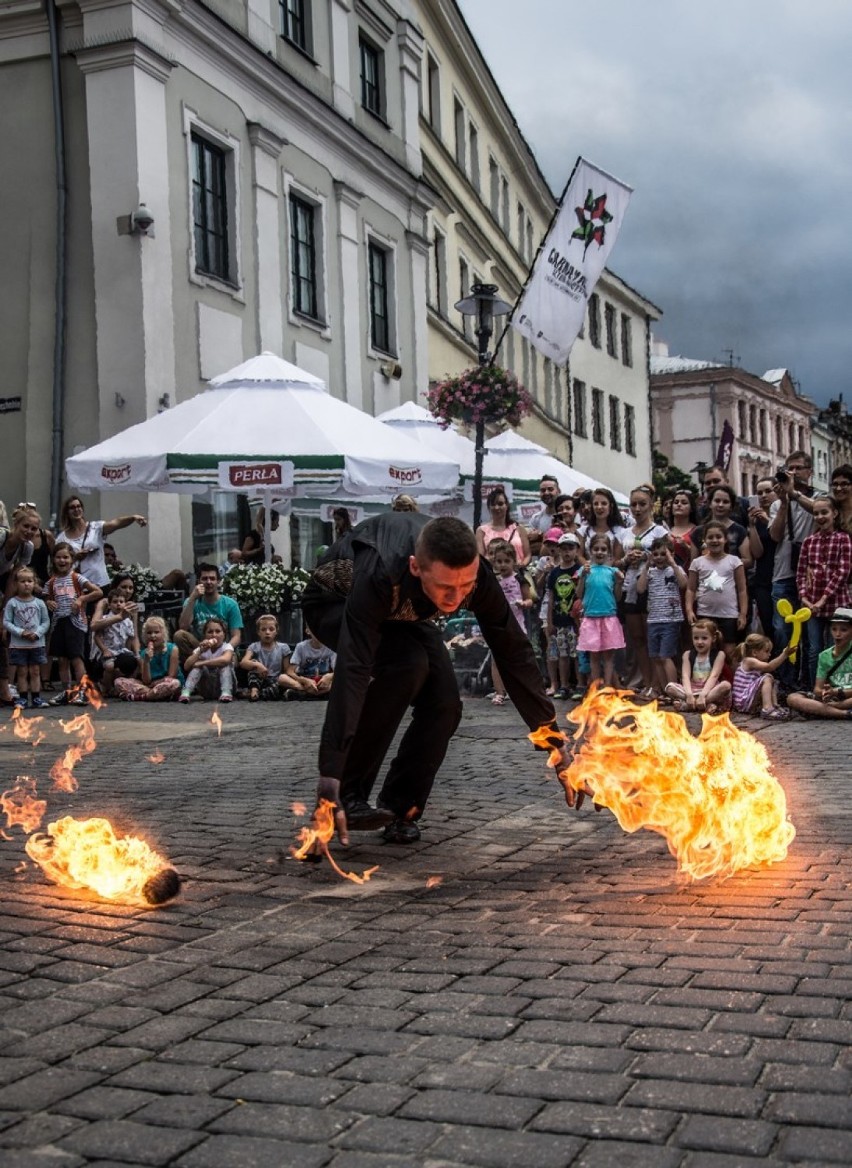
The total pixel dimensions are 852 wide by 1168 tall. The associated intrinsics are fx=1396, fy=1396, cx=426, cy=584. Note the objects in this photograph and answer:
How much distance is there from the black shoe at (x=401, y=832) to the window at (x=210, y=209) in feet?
49.2

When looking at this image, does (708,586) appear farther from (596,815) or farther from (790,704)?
(596,815)

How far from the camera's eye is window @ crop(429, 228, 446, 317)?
1261 inches

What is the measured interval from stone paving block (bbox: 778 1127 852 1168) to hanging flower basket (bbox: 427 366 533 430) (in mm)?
15807

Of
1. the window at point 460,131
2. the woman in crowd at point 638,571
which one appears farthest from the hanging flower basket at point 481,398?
the window at point 460,131

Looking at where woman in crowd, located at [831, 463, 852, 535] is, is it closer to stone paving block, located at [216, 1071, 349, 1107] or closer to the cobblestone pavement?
the cobblestone pavement

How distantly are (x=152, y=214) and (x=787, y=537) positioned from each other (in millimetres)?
10224

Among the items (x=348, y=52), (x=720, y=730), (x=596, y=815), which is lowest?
(x=596, y=815)

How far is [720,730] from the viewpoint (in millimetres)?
6027

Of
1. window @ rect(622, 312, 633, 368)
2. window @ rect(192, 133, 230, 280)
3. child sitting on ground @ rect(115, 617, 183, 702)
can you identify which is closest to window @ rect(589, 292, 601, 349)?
window @ rect(622, 312, 633, 368)

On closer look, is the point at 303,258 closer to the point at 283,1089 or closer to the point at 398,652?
the point at 398,652

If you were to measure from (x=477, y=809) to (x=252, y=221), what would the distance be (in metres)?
16.1

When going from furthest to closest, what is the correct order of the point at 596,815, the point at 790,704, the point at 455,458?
1. the point at 455,458
2. the point at 790,704
3. the point at 596,815

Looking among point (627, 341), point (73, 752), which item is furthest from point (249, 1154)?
point (627, 341)

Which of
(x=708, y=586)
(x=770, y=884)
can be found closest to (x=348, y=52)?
(x=708, y=586)
